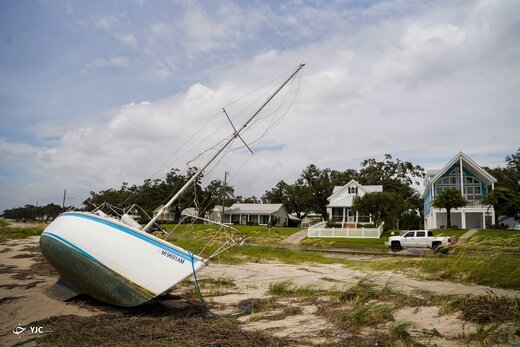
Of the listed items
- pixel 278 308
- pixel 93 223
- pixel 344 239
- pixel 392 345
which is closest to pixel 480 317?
pixel 392 345

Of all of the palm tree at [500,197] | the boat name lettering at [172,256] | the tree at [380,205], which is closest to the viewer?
the boat name lettering at [172,256]

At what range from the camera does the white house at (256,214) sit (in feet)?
190

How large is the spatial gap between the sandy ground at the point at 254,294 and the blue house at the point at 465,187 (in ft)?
90.2

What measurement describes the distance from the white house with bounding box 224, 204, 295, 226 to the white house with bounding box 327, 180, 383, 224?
44.5 ft

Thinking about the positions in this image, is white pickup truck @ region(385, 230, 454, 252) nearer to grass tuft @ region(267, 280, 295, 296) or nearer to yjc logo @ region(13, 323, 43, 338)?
grass tuft @ region(267, 280, 295, 296)

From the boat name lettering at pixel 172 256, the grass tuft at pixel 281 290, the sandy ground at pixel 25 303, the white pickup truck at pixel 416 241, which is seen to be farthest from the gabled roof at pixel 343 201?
the boat name lettering at pixel 172 256

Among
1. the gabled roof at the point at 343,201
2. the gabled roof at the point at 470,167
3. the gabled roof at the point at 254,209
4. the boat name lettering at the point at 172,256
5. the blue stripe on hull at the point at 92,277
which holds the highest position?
the gabled roof at the point at 470,167

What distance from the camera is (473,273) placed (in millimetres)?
11633

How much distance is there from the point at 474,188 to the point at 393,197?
12.9 metres

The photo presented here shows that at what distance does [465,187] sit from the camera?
39.0m

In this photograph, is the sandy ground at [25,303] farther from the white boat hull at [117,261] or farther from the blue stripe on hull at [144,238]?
the blue stripe on hull at [144,238]

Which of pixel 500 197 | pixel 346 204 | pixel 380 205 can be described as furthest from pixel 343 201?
pixel 500 197

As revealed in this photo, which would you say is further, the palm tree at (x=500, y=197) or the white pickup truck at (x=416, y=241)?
the palm tree at (x=500, y=197)

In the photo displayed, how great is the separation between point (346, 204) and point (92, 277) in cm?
3721
